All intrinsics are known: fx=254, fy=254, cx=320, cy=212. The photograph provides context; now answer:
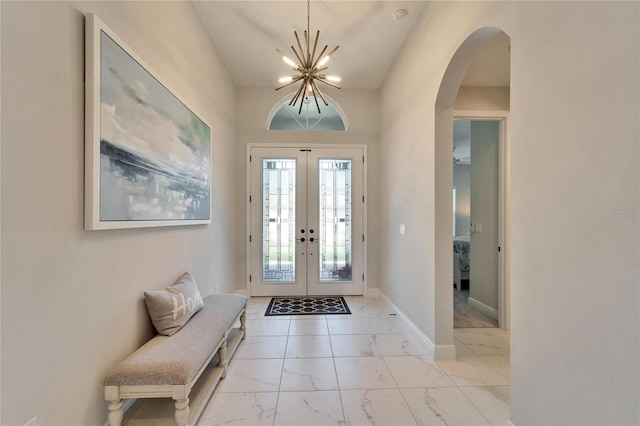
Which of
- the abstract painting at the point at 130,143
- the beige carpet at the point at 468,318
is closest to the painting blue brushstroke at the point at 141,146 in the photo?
the abstract painting at the point at 130,143

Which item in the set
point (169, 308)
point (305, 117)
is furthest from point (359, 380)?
point (305, 117)

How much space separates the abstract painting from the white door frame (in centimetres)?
303

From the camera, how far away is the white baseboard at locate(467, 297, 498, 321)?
3234mm

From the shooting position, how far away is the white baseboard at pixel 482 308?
3234 mm

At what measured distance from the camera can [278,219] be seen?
4.16 m

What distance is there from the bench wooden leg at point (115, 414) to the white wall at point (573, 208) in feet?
7.16

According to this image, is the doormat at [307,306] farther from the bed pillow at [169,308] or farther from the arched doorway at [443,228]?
the bed pillow at [169,308]

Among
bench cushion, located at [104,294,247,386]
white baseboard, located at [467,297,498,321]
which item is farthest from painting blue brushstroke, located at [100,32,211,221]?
white baseboard, located at [467,297,498,321]

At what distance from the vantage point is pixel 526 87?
133 centimetres

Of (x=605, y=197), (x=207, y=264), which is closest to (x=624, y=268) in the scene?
(x=605, y=197)

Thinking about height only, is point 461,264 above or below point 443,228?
below

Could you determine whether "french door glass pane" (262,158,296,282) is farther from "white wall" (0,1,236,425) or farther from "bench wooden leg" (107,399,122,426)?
"bench wooden leg" (107,399,122,426)

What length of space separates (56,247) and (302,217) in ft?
10.2

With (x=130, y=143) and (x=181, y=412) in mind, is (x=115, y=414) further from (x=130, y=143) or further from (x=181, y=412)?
(x=130, y=143)
